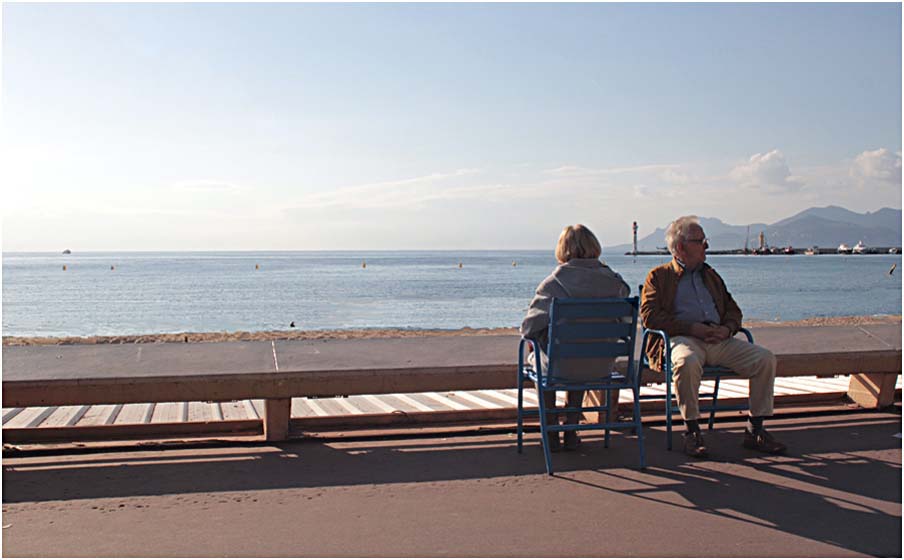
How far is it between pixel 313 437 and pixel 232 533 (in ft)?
5.62

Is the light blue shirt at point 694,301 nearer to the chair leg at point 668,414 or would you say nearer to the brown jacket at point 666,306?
the brown jacket at point 666,306

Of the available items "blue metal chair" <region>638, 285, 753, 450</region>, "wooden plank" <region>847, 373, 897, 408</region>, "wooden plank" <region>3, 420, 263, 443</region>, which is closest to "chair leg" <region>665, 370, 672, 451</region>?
"blue metal chair" <region>638, 285, 753, 450</region>

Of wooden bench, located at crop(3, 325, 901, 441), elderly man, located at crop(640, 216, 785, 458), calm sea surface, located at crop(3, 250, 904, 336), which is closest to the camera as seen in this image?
wooden bench, located at crop(3, 325, 901, 441)

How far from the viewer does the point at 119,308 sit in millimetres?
43094

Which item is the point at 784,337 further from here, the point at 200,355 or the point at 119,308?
the point at 119,308

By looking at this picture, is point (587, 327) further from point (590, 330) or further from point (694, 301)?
point (694, 301)

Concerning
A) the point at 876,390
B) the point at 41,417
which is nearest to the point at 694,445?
the point at 876,390

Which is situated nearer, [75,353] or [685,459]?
[685,459]

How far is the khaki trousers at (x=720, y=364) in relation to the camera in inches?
197

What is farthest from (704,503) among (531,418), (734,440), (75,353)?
(75,353)

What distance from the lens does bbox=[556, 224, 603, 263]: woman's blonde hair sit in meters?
4.97

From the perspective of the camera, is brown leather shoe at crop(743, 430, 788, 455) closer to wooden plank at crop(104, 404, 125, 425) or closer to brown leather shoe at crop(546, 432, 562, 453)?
brown leather shoe at crop(546, 432, 562, 453)

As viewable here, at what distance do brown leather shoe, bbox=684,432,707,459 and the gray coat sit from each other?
0.61m

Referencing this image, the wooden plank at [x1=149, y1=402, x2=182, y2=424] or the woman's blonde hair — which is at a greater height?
the woman's blonde hair
